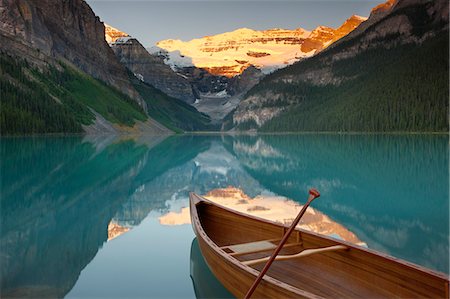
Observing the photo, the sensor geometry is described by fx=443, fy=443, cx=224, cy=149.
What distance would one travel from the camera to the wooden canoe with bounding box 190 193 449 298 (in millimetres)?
7895

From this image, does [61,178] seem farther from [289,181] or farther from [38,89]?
[38,89]

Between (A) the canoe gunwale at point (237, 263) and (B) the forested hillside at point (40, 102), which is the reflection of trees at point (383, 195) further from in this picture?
(B) the forested hillside at point (40, 102)

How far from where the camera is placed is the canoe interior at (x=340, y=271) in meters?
8.05

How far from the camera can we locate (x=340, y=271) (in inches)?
394

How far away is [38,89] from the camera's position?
146250 millimetres

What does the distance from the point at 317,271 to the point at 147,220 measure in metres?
10.8

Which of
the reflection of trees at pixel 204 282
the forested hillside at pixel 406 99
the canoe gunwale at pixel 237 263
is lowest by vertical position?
the reflection of trees at pixel 204 282

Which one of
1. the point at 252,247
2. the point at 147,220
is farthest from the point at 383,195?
the point at 252,247

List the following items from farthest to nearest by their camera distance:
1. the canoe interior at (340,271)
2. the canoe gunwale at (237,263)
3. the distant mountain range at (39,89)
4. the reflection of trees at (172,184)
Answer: the distant mountain range at (39,89) < the reflection of trees at (172,184) < the canoe interior at (340,271) < the canoe gunwale at (237,263)

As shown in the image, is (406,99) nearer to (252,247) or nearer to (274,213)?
(274,213)

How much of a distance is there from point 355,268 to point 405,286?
1.44 meters

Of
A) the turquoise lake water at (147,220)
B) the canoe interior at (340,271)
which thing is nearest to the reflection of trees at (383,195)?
the turquoise lake water at (147,220)

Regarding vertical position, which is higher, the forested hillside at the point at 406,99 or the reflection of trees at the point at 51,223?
the forested hillside at the point at 406,99

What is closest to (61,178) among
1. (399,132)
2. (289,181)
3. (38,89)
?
(289,181)
